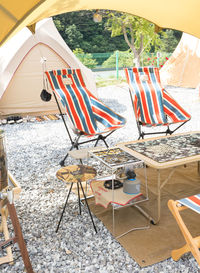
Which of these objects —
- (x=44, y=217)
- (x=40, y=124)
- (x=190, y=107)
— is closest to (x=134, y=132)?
(x=40, y=124)

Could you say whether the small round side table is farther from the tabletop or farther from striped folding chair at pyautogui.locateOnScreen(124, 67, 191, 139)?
striped folding chair at pyautogui.locateOnScreen(124, 67, 191, 139)

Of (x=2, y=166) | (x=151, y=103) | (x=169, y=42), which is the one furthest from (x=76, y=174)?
(x=169, y=42)

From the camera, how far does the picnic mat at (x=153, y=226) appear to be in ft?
6.67

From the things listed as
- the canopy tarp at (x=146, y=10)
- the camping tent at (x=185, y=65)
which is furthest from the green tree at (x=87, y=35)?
the canopy tarp at (x=146, y=10)

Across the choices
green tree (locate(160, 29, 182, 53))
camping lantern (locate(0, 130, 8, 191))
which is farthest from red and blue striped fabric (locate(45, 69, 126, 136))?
green tree (locate(160, 29, 182, 53))

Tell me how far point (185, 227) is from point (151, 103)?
7.95 feet

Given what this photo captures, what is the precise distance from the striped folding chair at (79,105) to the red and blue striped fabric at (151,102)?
1.24 ft

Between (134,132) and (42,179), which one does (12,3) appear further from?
(134,132)

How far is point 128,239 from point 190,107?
5.09 meters

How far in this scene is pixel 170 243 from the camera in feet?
6.98

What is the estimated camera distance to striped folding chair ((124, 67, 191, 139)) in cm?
385

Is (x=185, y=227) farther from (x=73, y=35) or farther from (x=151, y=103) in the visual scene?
(x=73, y=35)

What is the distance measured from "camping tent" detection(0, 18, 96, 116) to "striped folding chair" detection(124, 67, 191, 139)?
7.72ft

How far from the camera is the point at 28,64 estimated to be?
587cm
